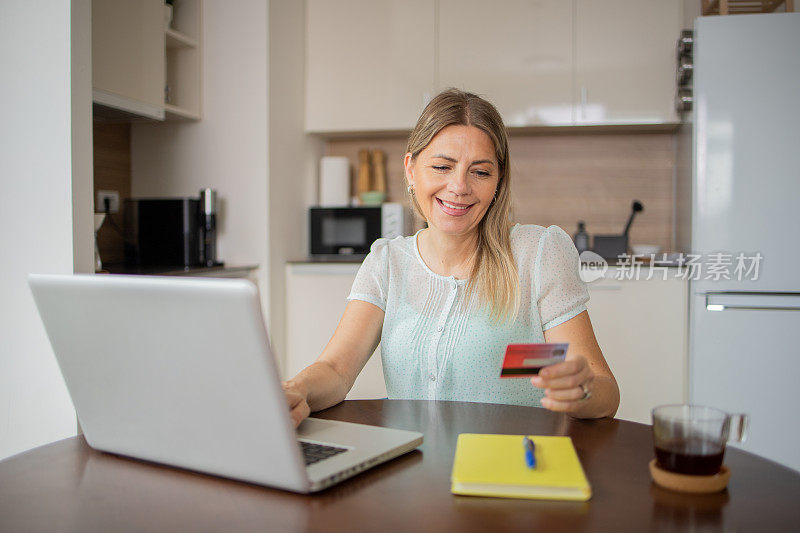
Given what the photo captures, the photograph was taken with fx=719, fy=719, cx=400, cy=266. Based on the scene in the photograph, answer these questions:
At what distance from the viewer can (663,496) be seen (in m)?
0.77

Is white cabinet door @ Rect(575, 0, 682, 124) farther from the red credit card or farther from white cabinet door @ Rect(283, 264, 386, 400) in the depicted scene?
the red credit card

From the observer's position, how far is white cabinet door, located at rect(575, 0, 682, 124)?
3.27 m

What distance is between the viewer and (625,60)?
10.8ft

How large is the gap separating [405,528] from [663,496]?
29cm

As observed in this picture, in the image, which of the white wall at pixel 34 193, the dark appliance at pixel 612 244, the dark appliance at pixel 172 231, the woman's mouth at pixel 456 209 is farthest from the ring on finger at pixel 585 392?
the dark appliance at pixel 612 244

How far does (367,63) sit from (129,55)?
1.23 m

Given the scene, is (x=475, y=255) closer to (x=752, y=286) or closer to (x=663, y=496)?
(x=663, y=496)

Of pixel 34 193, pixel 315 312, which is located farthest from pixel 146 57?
pixel 315 312

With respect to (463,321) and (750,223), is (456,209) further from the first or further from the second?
(750,223)

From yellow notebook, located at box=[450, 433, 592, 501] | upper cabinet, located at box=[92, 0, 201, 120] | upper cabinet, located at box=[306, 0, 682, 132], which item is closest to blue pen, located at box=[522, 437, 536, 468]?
yellow notebook, located at box=[450, 433, 592, 501]

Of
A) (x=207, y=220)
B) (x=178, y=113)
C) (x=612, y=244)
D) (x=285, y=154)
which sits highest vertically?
(x=178, y=113)

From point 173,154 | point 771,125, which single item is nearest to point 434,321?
point 771,125

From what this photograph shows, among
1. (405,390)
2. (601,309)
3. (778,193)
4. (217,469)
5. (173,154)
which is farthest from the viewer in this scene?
(173,154)

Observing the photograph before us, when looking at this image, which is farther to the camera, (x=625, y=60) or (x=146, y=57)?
(x=625, y=60)
